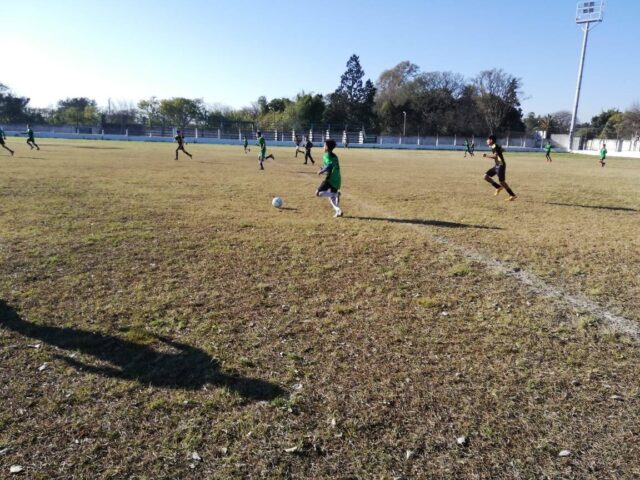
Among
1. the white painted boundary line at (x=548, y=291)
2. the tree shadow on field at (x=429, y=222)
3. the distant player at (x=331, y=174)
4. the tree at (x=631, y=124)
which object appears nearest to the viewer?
the white painted boundary line at (x=548, y=291)

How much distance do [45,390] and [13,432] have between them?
19.1 inches

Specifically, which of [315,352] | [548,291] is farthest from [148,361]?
[548,291]

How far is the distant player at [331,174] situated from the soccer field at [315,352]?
1875 mm

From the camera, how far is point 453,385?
3492 millimetres

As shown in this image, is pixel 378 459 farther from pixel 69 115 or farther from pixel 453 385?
pixel 69 115

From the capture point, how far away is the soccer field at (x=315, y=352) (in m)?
2.75

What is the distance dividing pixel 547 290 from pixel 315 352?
3.48 meters

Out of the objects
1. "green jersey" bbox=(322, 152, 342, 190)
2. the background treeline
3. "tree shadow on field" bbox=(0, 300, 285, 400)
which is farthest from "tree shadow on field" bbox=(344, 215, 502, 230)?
the background treeline

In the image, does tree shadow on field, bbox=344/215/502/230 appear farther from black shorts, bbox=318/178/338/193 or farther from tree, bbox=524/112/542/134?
tree, bbox=524/112/542/134

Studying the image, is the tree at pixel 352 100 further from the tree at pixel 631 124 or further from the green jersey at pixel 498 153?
the green jersey at pixel 498 153

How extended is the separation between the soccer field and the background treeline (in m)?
66.9

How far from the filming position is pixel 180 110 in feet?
250

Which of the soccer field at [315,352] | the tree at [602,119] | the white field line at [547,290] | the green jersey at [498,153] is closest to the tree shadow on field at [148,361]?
the soccer field at [315,352]

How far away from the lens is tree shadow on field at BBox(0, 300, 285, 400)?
344 centimetres
